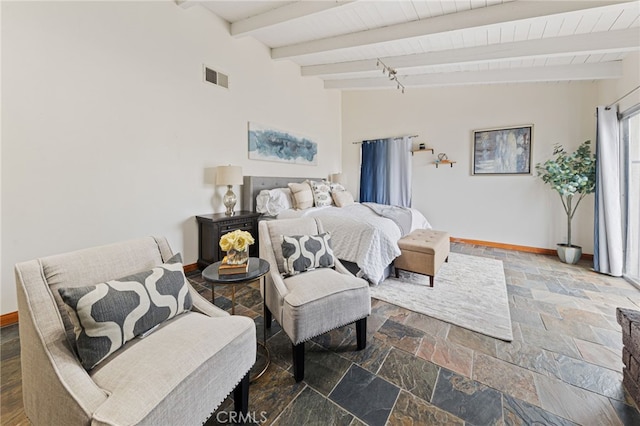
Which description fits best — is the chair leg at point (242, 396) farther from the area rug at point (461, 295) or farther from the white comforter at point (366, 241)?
the white comforter at point (366, 241)

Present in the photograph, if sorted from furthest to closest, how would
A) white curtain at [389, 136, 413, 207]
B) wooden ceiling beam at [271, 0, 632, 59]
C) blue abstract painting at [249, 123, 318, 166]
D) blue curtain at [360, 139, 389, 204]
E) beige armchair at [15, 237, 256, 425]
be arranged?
blue curtain at [360, 139, 389, 204] → white curtain at [389, 136, 413, 207] → blue abstract painting at [249, 123, 318, 166] → wooden ceiling beam at [271, 0, 632, 59] → beige armchair at [15, 237, 256, 425]

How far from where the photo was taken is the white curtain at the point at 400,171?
525 cm

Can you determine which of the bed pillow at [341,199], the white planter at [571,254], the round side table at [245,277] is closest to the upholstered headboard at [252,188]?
the bed pillow at [341,199]

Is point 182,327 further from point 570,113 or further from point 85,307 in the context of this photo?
point 570,113

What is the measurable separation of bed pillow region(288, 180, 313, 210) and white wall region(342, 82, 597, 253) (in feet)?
8.27

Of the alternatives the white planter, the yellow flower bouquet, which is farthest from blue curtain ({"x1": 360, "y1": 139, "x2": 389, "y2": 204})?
the yellow flower bouquet

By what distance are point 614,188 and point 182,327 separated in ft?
16.3

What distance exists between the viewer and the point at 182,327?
1201 mm

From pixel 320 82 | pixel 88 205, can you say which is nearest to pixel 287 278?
pixel 88 205

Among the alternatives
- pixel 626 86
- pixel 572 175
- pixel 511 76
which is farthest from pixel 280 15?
Result: pixel 572 175

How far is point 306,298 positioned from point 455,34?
3.42 meters

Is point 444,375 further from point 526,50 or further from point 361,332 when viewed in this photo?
point 526,50

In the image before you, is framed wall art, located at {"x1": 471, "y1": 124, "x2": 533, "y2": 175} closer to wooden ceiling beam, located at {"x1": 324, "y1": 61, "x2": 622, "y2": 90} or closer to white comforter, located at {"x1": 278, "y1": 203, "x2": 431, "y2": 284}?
wooden ceiling beam, located at {"x1": 324, "y1": 61, "x2": 622, "y2": 90}

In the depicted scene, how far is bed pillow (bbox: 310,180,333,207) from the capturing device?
13.8 feet
